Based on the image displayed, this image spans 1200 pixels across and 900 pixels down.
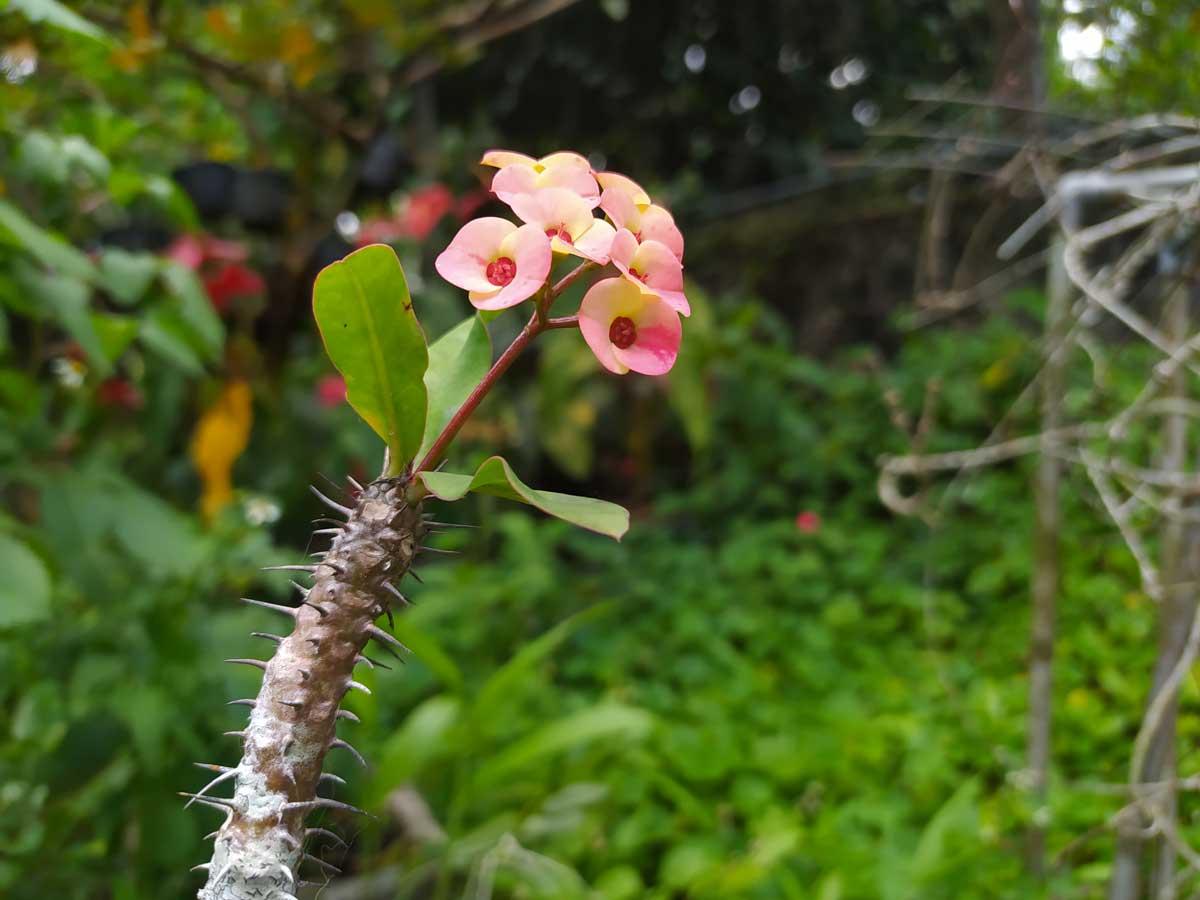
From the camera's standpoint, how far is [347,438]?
6.49 feet

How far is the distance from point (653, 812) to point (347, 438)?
38.3 inches

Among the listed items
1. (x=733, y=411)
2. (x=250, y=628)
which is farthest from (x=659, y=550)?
(x=250, y=628)

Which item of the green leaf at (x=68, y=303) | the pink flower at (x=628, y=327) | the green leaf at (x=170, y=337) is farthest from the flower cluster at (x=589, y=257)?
the green leaf at (x=170, y=337)

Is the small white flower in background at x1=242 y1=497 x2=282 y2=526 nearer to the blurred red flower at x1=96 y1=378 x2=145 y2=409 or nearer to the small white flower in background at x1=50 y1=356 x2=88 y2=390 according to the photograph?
the small white flower in background at x1=50 y1=356 x2=88 y2=390

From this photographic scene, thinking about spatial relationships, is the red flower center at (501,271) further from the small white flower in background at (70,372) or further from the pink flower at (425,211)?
the pink flower at (425,211)

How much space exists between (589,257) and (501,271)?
0.14 feet

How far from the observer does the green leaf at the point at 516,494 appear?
0.93 ft

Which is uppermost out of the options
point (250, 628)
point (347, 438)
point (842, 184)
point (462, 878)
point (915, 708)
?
point (842, 184)

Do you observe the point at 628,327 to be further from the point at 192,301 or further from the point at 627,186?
the point at 192,301

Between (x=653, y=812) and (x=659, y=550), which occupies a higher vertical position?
(x=659, y=550)

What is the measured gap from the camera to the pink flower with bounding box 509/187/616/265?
0.33 metres

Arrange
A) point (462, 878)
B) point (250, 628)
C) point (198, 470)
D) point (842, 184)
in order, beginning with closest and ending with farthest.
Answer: point (250, 628)
point (462, 878)
point (198, 470)
point (842, 184)

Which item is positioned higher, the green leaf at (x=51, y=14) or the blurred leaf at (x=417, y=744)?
the green leaf at (x=51, y=14)

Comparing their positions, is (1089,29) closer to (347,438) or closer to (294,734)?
(347,438)
